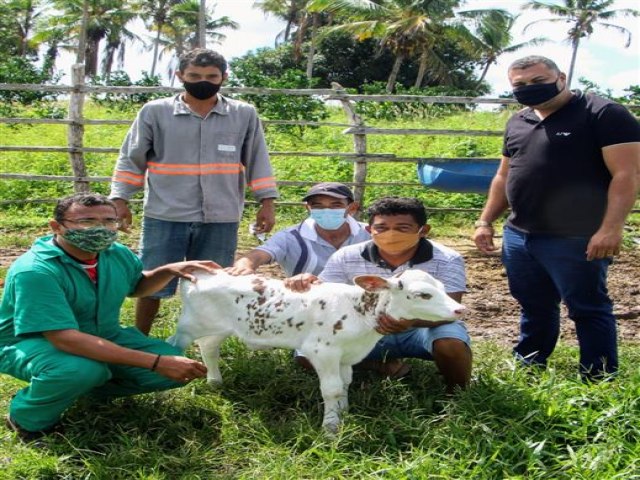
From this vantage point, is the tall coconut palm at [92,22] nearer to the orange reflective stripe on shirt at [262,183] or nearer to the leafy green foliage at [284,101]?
the leafy green foliage at [284,101]

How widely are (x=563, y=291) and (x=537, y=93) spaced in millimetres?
948

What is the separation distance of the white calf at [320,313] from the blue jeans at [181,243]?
0.58 m

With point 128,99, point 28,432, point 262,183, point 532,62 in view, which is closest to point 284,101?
point 128,99

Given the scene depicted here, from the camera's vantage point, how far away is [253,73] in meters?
17.5

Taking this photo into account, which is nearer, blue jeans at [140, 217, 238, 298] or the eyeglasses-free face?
the eyeglasses-free face

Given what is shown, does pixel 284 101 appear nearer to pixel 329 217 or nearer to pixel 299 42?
pixel 329 217

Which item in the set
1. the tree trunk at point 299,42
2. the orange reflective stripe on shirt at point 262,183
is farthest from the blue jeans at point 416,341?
the tree trunk at point 299,42

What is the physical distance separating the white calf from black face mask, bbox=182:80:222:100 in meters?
1.08

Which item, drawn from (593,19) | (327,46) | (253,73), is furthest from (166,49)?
(253,73)

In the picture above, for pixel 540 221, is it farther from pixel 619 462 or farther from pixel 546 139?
pixel 619 462

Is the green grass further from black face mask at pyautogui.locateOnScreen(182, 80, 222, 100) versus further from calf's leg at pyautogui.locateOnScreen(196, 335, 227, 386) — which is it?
black face mask at pyautogui.locateOnScreen(182, 80, 222, 100)

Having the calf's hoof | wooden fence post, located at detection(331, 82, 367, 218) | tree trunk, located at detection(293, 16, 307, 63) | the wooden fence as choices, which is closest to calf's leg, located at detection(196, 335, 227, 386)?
the calf's hoof

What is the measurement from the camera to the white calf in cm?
299

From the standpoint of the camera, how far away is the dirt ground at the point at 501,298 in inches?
187
